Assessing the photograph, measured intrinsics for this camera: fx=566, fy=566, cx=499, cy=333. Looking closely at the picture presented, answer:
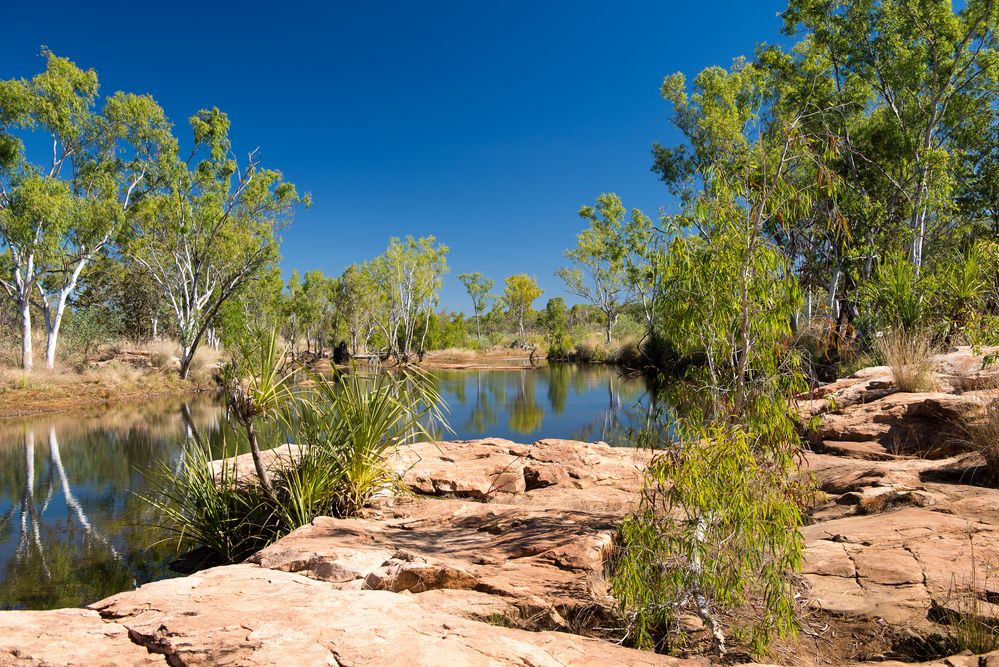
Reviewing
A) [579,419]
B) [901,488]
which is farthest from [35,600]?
[579,419]

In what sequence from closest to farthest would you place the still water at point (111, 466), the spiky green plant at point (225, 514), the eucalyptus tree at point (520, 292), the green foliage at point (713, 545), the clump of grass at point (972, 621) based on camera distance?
the clump of grass at point (972, 621) → the green foliage at point (713, 545) → the spiky green plant at point (225, 514) → the still water at point (111, 466) → the eucalyptus tree at point (520, 292)

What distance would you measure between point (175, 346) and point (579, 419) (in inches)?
882

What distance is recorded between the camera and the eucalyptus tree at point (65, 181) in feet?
65.0

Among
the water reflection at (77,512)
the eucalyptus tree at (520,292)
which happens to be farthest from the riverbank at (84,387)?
the eucalyptus tree at (520,292)

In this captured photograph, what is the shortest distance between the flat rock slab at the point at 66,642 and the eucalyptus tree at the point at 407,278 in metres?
40.8

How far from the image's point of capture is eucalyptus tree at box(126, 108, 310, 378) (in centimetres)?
2544

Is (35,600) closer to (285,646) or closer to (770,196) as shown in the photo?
(285,646)

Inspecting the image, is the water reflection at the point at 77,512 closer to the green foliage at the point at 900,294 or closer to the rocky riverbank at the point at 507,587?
the rocky riverbank at the point at 507,587

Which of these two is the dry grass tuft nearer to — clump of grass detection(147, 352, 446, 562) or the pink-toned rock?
the pink-toned rock

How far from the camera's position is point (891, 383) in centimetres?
898

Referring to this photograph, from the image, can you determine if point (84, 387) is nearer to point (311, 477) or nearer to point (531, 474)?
point (311, 477)

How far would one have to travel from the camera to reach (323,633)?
8.39 feet

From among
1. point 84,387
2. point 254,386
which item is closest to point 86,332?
point 84,387

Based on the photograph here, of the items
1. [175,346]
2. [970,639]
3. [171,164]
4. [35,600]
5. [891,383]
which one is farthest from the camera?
[175,346]
